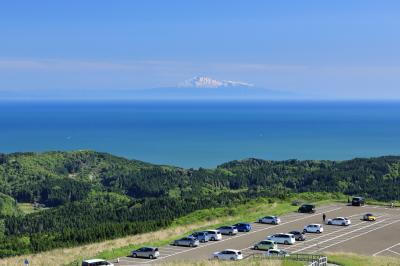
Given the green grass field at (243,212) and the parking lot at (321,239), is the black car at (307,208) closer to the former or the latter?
the parking lot at (321,239)

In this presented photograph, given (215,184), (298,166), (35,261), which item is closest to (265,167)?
(298,166)

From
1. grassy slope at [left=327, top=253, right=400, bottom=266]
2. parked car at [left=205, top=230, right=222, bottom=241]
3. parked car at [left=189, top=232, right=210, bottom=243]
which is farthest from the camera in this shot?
parked car at [left=205, top=230, right=222, bottom=241]

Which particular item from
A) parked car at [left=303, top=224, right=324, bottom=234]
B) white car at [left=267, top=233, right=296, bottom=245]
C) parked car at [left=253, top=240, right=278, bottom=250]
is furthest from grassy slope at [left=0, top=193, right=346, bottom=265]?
white car at [left=267, top=233, right=296, bottom=245]

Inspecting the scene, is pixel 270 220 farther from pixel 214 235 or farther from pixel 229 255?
pixel 229 255

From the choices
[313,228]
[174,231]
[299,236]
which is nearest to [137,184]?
[174,231]

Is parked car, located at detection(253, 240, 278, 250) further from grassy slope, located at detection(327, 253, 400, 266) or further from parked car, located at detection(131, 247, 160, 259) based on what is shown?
parked car, located at detection(131, 247, 160, 259)

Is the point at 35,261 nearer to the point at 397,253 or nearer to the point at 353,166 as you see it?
→ the point at 397,253
